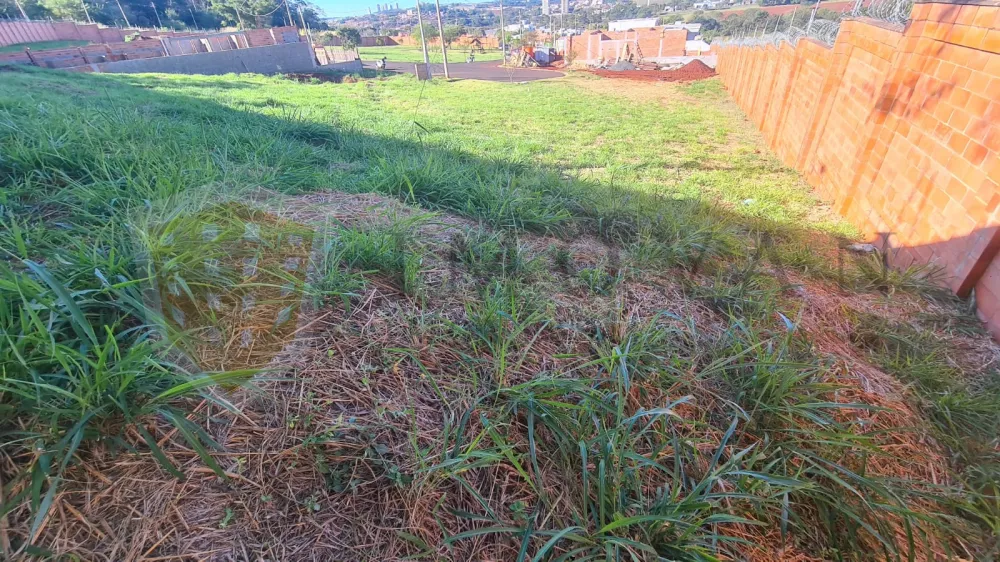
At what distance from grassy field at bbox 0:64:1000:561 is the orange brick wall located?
0.58 m

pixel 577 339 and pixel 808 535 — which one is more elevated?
pixel 577 339

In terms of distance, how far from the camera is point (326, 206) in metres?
2.23

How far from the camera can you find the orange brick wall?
A: 2611 mm

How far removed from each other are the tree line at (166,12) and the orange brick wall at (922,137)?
46301 millimetres

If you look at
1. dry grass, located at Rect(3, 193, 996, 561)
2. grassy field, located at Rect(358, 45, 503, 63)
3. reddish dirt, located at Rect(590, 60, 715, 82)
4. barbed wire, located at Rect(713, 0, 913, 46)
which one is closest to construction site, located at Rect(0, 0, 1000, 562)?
dry grass, located at Rect(3, 193, 996, 561)

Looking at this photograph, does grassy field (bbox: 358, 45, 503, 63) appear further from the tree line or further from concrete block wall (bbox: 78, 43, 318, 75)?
concrete block wall (bbox: 78, 43, 318, 75)

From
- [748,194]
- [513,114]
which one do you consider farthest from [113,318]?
[513,114]

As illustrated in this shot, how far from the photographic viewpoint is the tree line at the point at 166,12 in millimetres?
36062

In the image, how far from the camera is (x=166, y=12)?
4128cm

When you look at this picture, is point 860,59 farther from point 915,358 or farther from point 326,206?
point 326,206

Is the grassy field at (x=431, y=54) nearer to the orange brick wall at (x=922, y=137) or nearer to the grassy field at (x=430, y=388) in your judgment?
the orange brick wall at (x=922, y=137)

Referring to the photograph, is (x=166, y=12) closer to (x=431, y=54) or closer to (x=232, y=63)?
(x=431, y=54)

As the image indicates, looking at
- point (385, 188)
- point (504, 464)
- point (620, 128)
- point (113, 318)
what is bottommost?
point (620, 128)

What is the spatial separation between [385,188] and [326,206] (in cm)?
57
